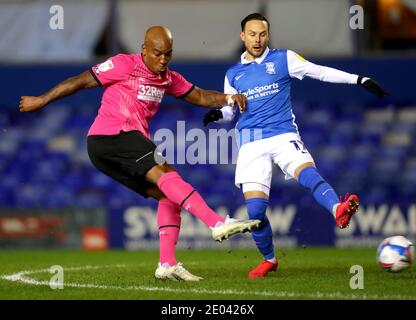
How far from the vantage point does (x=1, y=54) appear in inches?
584

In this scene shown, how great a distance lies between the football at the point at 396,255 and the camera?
22.7 feet

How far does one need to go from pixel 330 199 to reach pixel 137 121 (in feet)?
5.24

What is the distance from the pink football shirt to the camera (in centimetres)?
693

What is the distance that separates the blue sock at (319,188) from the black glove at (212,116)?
0.83m

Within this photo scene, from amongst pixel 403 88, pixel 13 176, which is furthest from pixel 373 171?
pixel 13 176

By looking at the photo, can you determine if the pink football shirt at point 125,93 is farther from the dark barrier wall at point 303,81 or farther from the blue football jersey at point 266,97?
the dark barrier wall at point 303,81

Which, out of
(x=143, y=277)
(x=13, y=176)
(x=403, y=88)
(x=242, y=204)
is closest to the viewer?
(x=143, y=277)

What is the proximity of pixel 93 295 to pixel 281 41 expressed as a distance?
940 cm

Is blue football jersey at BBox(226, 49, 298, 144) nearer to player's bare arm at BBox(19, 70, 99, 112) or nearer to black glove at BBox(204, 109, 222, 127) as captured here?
black glove at BBox(204, 109, 222, 127)

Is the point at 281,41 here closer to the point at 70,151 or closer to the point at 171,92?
the point at 70,151

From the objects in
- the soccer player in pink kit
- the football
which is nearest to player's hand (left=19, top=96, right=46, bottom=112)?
the soccer player in pink kit

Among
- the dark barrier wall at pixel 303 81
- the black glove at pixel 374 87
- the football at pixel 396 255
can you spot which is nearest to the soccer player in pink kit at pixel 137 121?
the black glove at pixel 374 87

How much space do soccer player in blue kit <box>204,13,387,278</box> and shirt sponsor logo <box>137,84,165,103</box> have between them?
0.47 meters

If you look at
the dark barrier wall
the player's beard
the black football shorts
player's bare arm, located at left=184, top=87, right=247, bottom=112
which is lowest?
the black football shorts
